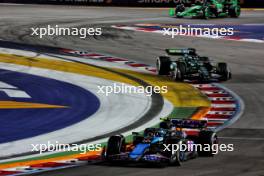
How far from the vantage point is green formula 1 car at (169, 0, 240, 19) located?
157ft

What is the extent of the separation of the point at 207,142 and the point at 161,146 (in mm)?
1177

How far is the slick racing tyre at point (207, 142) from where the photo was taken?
17.6 meters

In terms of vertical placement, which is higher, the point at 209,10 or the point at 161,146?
the point at 161,146

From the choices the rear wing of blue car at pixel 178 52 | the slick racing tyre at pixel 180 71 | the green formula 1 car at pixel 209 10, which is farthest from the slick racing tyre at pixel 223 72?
the green formula 1 car at pixel 209 10

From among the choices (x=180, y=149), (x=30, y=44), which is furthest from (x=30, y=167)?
(x=30, y=44)

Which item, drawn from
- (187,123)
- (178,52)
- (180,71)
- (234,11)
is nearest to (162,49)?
(178,52)

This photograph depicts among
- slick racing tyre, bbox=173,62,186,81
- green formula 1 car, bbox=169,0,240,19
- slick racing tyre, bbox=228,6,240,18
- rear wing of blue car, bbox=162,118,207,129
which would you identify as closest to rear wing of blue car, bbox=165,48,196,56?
slick racing tyre, bbox=173,62,186,81

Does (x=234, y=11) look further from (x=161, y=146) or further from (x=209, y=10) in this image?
(x=161, y=146)

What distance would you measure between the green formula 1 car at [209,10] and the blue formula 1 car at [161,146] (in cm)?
3024

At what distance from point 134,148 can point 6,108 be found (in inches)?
271

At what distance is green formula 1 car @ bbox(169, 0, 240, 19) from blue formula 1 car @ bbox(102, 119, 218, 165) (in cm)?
3024

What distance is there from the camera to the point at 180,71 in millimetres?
27844

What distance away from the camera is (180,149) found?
55.3 ft

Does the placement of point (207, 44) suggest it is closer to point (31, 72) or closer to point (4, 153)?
point (31, 72)
